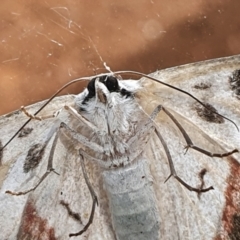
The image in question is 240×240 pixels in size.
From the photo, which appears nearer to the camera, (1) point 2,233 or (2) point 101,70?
(1) point 2,233

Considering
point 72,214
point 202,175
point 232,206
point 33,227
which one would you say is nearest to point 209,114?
point 202,175

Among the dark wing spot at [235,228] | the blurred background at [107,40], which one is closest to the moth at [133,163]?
the dark wing spot at [235,228]

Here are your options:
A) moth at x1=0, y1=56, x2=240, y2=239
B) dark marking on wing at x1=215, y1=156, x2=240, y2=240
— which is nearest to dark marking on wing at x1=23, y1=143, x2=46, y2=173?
moth at x1=0, y1=56, x2=240, y2=239

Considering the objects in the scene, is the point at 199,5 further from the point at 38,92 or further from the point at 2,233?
the point at 2,233

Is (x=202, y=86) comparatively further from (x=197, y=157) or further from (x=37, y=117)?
(x=37, y=117)

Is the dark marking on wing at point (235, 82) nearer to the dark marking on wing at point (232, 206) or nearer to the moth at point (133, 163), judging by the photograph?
the moth at point (133, 163)

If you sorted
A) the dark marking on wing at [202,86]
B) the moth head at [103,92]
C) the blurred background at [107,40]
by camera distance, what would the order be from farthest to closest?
the blurred background at [107,40], the dark marking on wing at [202,86], the moth head at [103,92]

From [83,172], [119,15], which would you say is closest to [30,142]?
[83,172]
